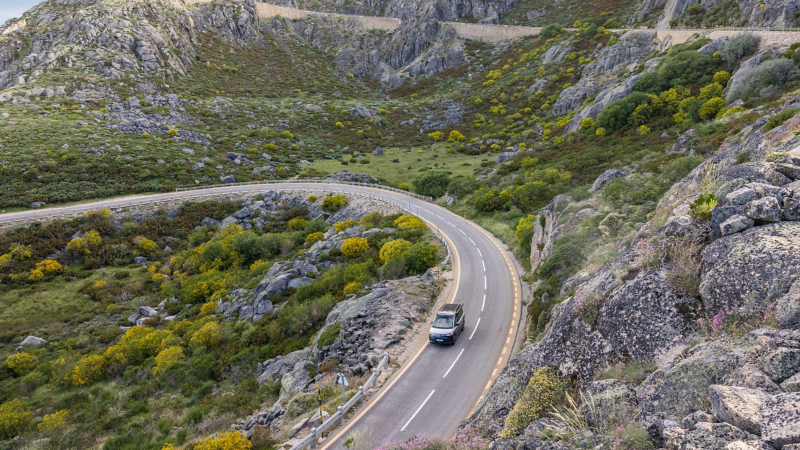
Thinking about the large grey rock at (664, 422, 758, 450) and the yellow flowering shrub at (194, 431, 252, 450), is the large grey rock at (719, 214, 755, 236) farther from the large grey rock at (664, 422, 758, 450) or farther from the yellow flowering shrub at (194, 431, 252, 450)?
the yellow flowering shrub at (194, 431, 252, 450)

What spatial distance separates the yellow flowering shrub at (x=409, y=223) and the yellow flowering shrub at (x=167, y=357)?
20.1m

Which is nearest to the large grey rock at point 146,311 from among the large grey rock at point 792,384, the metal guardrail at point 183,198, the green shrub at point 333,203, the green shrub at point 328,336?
the green shrub at point 328,336

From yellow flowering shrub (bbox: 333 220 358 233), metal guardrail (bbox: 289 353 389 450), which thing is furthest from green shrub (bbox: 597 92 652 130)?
metal guardrail (bbox: 289 353 389 450)

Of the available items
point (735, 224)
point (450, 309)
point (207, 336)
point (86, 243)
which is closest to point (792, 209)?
point (735, 224)

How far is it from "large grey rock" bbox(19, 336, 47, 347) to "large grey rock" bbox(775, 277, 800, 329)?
40.4 meters

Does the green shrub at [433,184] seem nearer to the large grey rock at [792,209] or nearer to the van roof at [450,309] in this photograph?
the van roof at [450,309]

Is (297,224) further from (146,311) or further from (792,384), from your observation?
(792,384)

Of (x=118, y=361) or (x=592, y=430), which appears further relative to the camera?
(x=118, y=361)

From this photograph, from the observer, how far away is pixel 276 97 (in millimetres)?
91812

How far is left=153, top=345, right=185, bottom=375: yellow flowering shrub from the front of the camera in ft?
73.9

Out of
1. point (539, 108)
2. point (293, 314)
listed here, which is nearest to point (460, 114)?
point (539, 108)

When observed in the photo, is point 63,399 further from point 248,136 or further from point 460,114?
point 460,114

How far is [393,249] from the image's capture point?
95.5ft

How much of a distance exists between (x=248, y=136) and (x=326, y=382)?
65825 millimetres
